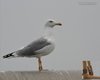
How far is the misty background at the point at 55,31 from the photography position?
235 cm

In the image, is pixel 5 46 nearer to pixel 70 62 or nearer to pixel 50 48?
pixel 70 62

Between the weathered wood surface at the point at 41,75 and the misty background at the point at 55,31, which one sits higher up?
the misty background at the point at 55,31

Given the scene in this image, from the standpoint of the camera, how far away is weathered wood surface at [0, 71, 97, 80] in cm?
154

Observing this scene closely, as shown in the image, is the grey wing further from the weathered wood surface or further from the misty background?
the misty background

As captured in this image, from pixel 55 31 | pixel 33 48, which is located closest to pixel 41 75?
pixel 33 48

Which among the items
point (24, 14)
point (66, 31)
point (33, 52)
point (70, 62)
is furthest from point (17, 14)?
point (33, 52)

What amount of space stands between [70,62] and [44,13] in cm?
42

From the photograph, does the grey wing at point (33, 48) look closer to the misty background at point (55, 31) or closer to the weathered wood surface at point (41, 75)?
the weathered wood surface at point (41, 75)

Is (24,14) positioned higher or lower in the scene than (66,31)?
higher

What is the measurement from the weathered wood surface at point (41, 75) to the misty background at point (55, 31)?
70cm

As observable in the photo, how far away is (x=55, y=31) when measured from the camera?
2400 millimetres

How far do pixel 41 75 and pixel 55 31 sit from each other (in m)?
0.86

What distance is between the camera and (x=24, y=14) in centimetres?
238

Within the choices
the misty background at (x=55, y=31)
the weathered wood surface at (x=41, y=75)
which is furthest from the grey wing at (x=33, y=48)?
the misty background at (x=55, y=31)
